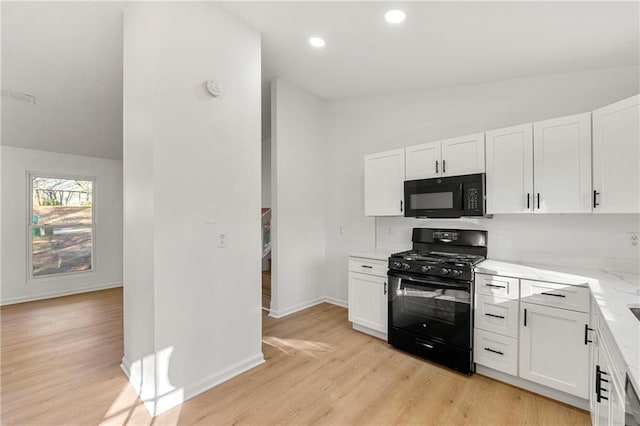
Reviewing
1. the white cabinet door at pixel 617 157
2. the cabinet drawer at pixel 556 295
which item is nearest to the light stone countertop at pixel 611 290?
the cabinet drawer at pixel 556 295

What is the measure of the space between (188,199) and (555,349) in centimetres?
286

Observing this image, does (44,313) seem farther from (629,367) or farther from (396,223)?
(629,367)

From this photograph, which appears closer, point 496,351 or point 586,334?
point 586,334

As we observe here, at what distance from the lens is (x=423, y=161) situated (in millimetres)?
3088

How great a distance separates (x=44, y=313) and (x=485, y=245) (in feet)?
19.0

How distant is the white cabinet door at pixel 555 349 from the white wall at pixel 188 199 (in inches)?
85.4

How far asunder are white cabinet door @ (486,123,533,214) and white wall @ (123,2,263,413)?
215cm

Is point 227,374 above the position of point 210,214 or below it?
below

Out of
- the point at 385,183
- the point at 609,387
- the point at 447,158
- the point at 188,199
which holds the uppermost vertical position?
the point at 447,158

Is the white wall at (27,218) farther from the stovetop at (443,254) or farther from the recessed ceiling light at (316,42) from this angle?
the stovetop at (443,254)

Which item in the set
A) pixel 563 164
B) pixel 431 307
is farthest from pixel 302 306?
pixel 563 164

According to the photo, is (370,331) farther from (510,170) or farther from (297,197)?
(510,170)

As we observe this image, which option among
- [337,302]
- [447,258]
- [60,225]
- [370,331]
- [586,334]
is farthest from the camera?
[60,225]

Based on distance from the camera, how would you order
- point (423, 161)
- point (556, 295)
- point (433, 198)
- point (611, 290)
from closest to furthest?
point (611, 290) → point (556, 295) → point (433, 198) → point (423, 161)
